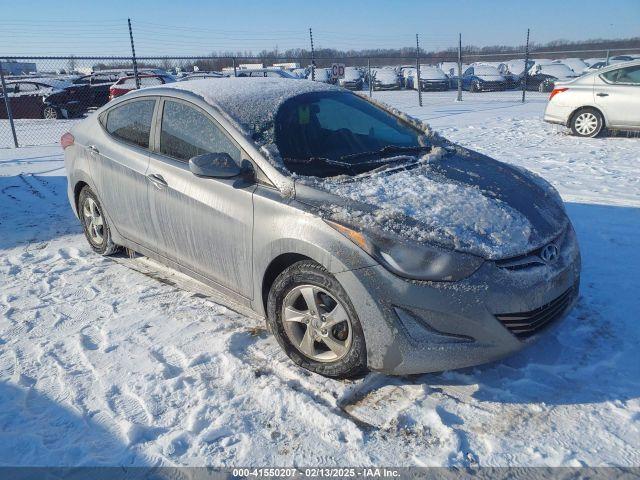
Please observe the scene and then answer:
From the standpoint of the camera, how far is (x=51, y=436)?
8.29 feet

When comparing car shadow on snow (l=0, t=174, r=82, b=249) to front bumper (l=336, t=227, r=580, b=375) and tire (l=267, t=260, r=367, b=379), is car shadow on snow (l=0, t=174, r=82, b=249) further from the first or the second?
front bumper (l=336, t=227, r=580, b=375)

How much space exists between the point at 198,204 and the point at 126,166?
1.03 meters

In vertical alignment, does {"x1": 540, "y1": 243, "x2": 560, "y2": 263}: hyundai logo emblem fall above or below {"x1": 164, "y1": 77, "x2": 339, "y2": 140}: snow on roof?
below

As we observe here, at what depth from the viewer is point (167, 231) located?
12.2 ft

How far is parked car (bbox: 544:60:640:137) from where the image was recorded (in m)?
9.52

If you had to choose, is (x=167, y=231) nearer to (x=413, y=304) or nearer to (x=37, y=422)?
(x=37, y=422)

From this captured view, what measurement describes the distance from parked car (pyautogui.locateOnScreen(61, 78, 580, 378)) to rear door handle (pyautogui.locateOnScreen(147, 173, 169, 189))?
0.01 metres

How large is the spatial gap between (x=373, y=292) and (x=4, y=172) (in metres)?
8.14

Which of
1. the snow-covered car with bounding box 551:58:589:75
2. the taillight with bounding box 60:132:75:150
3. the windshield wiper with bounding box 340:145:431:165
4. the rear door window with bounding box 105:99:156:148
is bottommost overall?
the windshield wiper with bounding box 340:145:431:165

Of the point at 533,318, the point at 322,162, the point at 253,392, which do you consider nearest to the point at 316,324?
the point at 253,392

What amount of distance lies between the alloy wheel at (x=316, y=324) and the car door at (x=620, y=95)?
362 inches

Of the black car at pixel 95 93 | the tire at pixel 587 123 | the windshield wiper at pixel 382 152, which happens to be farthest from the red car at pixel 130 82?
the windshield wiper at pixel 382 152

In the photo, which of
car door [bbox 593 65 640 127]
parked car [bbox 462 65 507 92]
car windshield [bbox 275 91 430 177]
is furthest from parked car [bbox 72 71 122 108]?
parked car [bbox 462 65 507 92]

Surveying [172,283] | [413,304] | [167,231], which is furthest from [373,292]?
[172,283]
